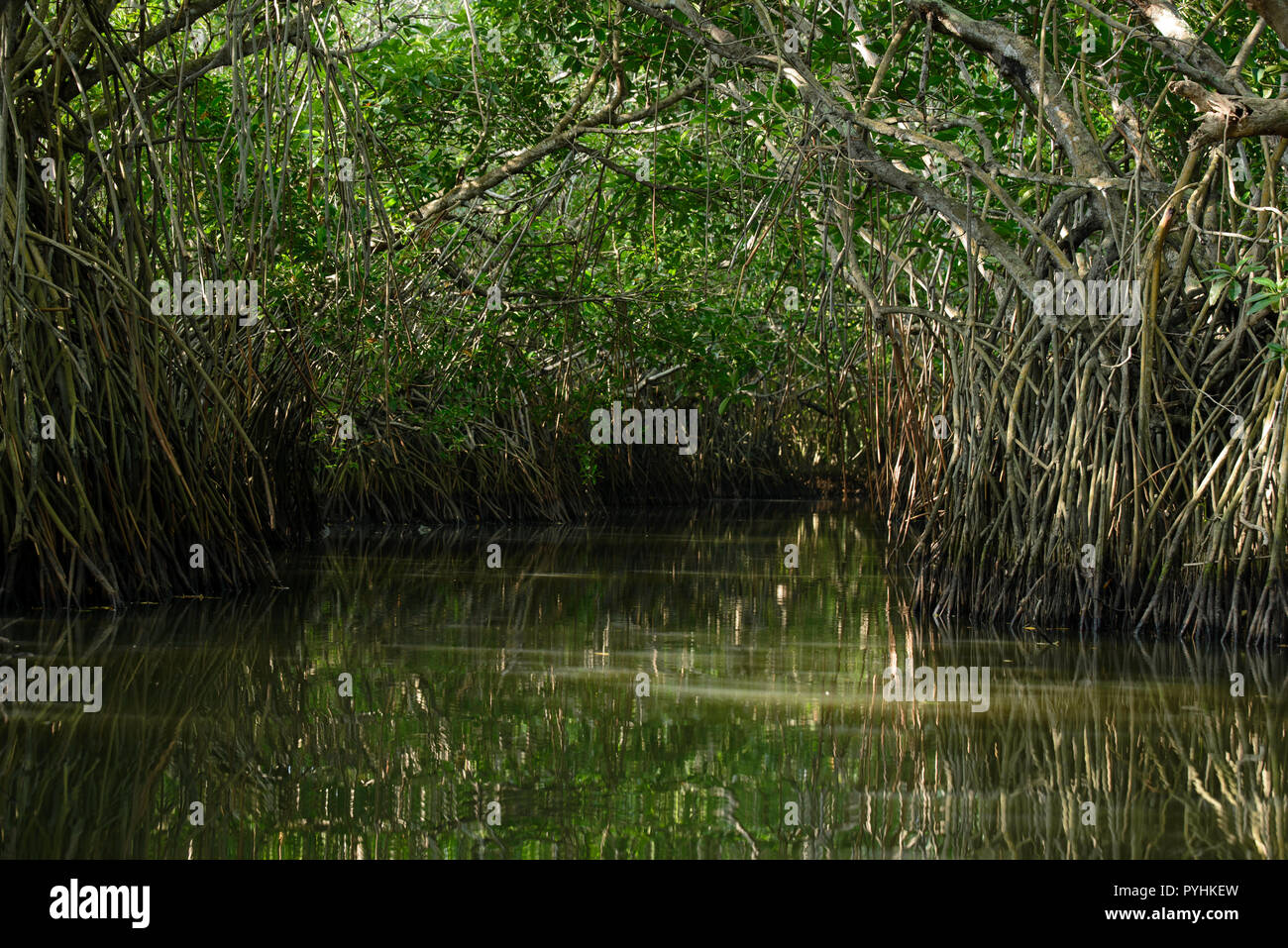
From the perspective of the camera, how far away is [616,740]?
11.6 feet

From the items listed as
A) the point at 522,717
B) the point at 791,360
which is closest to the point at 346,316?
the point at 791,360

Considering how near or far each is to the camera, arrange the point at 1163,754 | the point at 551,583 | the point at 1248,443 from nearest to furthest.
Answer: the point at 1163,754 < the point at 1248,443 < the point at 551,583

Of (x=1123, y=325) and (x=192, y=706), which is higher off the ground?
(x=1123, y=325)

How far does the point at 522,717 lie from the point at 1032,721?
4.57ft

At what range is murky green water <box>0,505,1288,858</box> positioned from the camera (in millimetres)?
2740

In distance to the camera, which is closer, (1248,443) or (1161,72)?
(1248,443)

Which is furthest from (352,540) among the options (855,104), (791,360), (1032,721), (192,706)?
(1032,721)

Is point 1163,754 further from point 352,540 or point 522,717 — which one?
point 352,540

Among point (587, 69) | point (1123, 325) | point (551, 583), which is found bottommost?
point (551, 583)

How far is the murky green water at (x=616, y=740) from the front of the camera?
2.74 meters

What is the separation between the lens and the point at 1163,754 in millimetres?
3414

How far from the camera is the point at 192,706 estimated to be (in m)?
3.87

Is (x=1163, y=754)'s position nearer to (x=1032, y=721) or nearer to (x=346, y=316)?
(x=1032, y=721)
